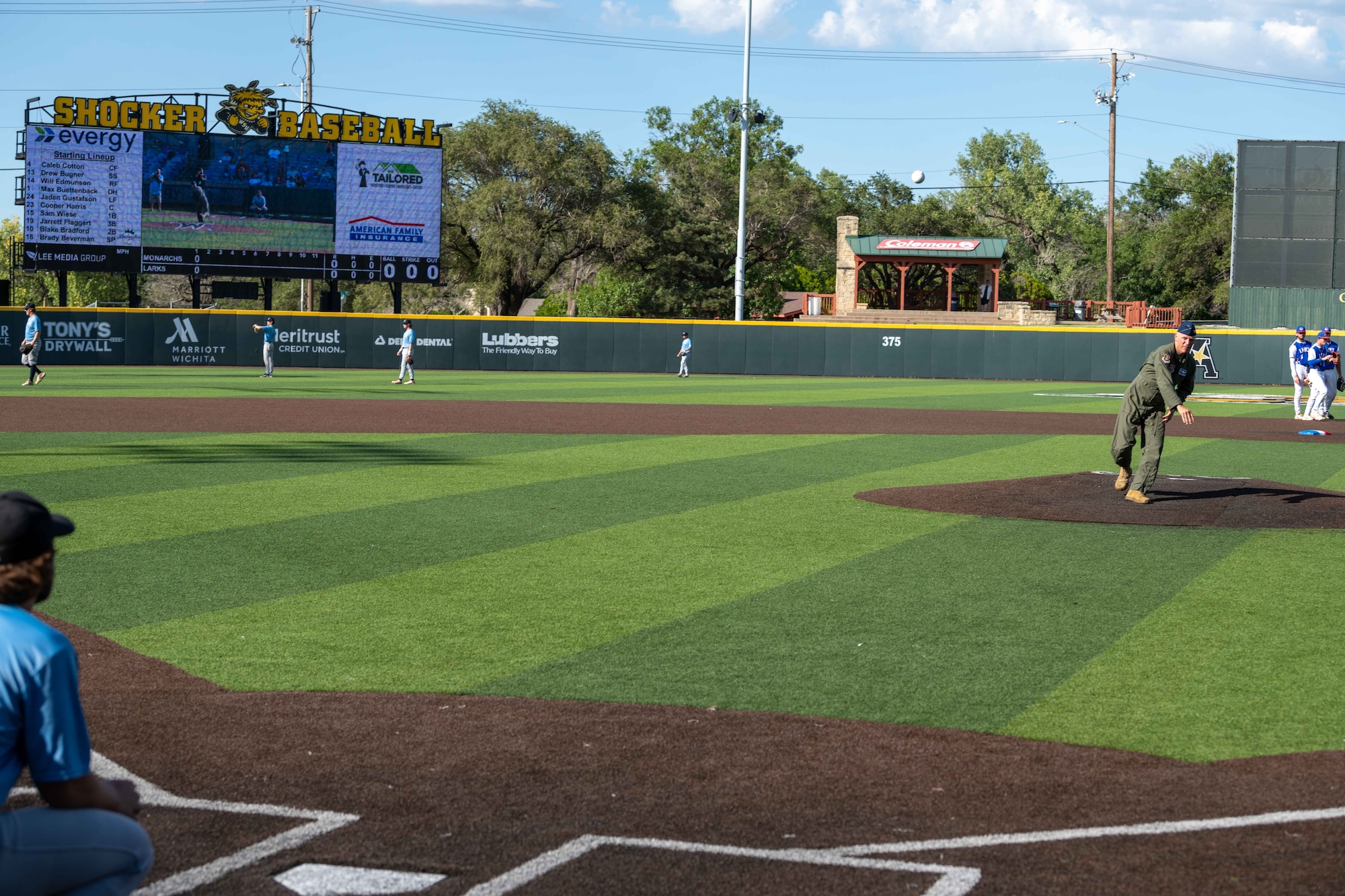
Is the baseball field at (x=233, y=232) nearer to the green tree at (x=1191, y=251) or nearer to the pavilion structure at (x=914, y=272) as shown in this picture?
the pavilion structure at (x=914, y=272)

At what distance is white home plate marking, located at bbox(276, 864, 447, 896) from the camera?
4.11 metres

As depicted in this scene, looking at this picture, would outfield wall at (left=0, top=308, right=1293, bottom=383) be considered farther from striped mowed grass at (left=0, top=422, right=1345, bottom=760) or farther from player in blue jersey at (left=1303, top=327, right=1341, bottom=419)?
striped mowed grass at (left=0, top=422, right=1345, bottom=760)

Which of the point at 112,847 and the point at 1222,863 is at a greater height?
the point at 112,847

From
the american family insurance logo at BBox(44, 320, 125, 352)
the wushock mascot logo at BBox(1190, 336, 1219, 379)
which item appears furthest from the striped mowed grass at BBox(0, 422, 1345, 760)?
the wushock mascot logo at BBox(1190, 336, 1219, 379)

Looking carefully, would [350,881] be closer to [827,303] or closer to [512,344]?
[512,344]

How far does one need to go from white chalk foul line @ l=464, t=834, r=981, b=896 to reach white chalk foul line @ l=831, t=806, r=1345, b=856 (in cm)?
9

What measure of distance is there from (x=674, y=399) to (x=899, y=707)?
81.2ft

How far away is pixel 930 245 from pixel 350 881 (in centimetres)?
6075

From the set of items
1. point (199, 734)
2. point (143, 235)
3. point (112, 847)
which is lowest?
point (199, 734)

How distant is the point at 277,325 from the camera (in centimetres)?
4534

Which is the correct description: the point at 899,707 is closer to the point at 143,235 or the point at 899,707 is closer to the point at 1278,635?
the point at 1278,635

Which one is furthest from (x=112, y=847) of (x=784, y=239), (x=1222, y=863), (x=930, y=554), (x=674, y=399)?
(x=784, y=239)

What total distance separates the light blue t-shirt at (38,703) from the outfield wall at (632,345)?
141 ft

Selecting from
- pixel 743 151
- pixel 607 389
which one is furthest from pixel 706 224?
pixel 607 389
